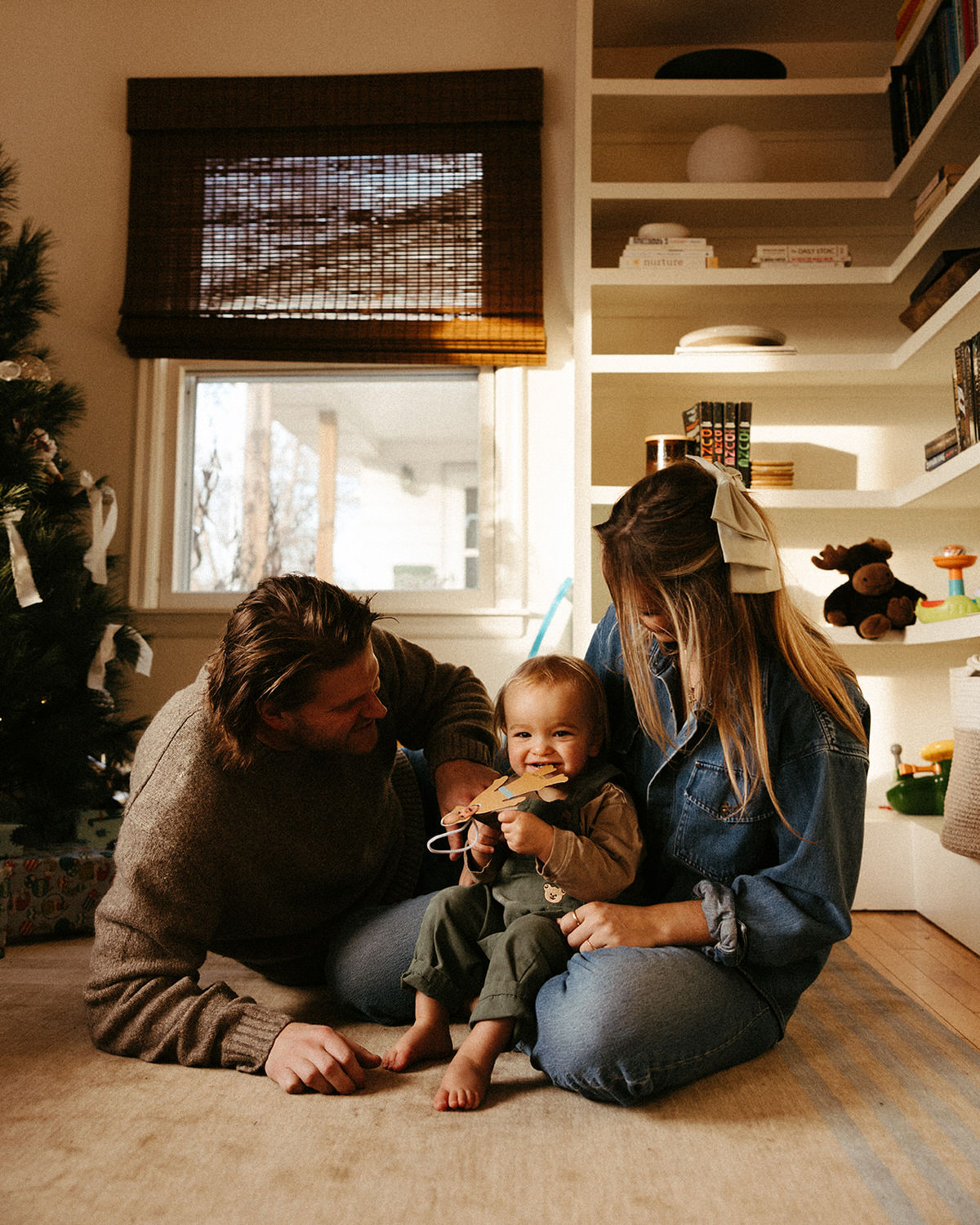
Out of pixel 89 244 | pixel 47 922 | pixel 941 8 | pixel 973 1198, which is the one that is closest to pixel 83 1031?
pixel 47 922

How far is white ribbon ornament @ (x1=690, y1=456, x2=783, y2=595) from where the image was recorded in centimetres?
121

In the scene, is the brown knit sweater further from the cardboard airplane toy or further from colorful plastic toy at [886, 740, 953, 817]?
colorful plastic toy at [886, 740, 953, 817]

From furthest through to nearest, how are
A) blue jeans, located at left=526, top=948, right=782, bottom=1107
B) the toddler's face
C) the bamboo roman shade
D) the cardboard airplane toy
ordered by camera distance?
the bamboo roman shade
the toddler's face
the cardboard airplane toy
blue jeans, located at left=526, top=948, right=782, bottom=1107

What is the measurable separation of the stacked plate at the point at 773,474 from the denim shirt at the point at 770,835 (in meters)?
1.34

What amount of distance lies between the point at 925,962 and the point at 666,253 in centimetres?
178

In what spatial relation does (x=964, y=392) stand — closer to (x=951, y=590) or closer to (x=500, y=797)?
(x=951, y=590)

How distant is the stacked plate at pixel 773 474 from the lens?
2607 millimetres

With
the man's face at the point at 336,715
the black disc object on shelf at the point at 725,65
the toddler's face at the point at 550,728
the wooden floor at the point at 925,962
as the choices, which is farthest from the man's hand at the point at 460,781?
the black disc object on shelf at the point at 725,65

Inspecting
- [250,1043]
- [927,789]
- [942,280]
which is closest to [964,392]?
[942,280]

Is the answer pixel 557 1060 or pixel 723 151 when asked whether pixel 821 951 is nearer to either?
pixel 557 1060

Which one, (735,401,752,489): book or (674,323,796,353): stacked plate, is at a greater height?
(674,323,796,353): stacked plate

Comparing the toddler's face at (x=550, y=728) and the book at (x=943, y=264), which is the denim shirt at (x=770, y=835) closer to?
the toddler's face at (x=550, y=728)

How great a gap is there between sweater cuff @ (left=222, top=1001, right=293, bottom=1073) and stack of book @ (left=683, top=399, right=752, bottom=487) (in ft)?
5.85

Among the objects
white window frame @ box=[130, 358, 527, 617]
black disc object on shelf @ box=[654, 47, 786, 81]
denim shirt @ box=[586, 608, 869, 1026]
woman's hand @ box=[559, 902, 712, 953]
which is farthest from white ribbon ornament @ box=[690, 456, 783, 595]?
black disc object on shelf @ box=[654, 47, 786, 81]
